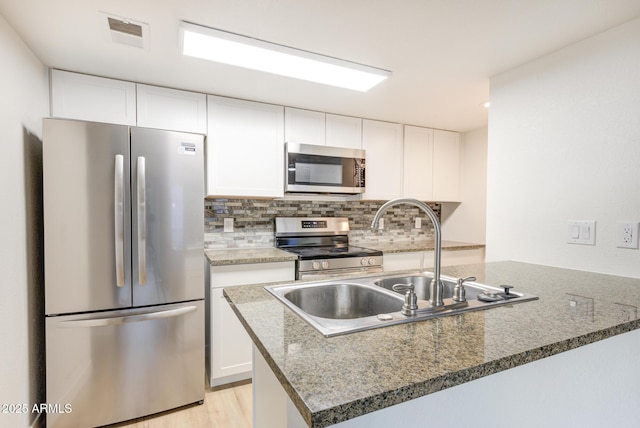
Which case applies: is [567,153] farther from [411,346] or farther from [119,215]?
[119,215]

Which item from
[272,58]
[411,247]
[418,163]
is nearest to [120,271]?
[272,58]

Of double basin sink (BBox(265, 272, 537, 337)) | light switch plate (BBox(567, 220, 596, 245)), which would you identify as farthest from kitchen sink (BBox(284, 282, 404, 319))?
light switch plate (BBox(567, 220, 596, 245))

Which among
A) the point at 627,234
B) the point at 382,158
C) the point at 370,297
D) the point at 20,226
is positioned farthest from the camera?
the point at 382,158

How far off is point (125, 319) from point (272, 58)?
170 cm

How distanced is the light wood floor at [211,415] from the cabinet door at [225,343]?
0.45 ft

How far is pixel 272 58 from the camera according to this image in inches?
69.2

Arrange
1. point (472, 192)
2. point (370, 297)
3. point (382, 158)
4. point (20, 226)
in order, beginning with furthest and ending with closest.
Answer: point (472, 192), point (382, 158), point (20, 226), point (370, 297)

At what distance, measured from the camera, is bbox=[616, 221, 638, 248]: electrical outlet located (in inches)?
55.6

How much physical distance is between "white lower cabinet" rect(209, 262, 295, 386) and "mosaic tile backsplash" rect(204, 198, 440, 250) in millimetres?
558

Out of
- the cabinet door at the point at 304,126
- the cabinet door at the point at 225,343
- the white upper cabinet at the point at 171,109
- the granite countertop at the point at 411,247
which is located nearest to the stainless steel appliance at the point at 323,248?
the granite countertop at the point at 411,247

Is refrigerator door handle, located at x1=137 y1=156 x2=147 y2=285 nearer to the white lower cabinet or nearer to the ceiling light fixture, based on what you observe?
the white lower cabinet

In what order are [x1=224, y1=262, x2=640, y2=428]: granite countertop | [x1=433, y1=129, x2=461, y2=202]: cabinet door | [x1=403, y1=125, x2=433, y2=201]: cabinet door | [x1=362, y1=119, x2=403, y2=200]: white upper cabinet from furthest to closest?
[x1=433, y1=129, x2=461, y2=202]: cabinet door, [x1=403, y1=125, x2=433, y2=201]: cabinet door, [x1=362, y1=119, x2=403, y2=200]: white upper cabinet, [x1=224, y1=262, x2=640, y2=428]: granite countertop

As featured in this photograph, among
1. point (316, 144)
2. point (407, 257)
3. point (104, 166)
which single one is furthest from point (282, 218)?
point (104, 166)

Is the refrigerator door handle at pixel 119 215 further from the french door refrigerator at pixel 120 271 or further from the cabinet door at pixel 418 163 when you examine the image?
the cabinet door at pixel 418 163
